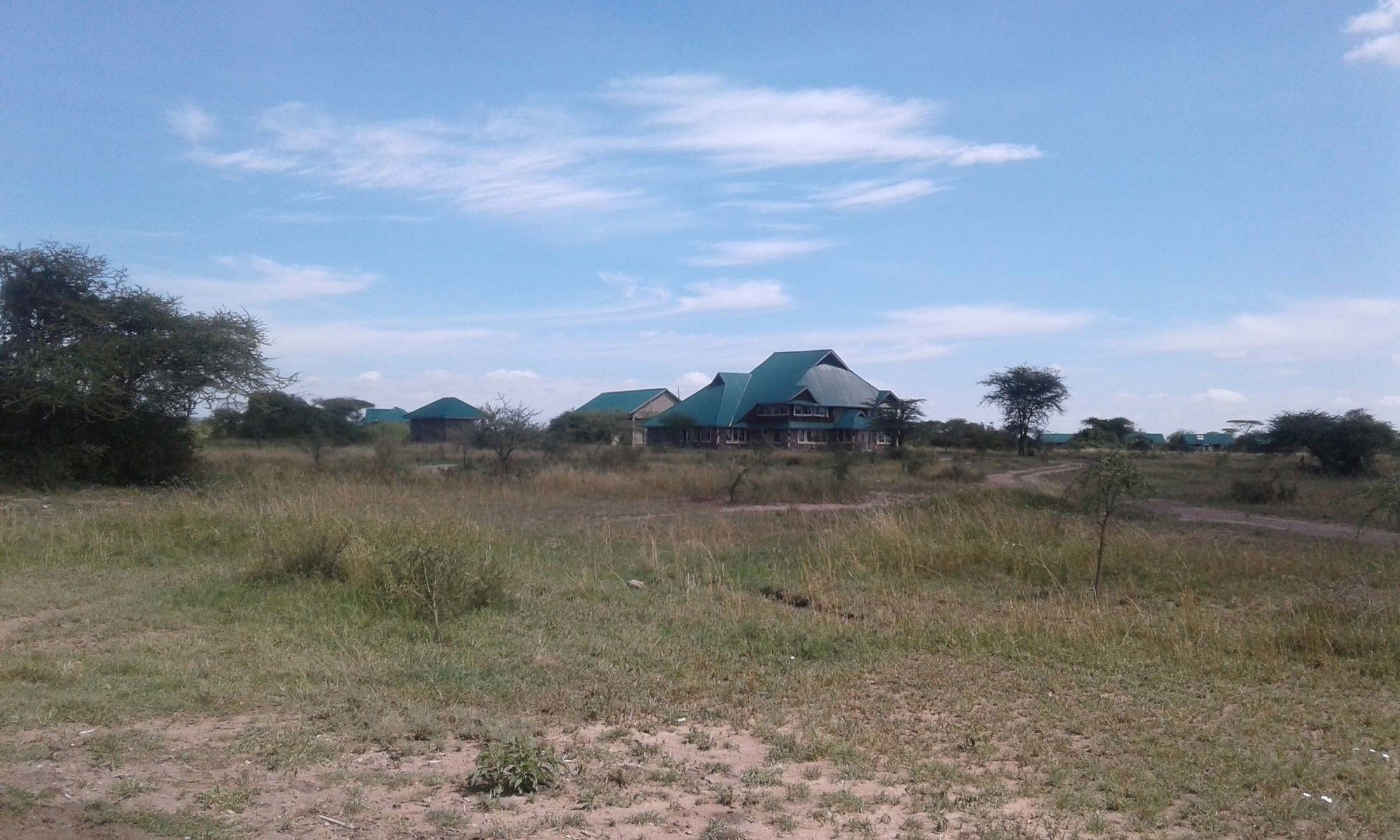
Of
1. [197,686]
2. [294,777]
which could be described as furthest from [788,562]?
[294,777]

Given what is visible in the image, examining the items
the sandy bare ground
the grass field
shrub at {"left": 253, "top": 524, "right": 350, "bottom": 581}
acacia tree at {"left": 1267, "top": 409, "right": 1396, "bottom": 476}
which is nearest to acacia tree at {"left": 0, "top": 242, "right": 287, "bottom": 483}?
the grass field

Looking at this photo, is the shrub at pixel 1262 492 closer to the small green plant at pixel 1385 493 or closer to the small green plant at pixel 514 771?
the small green plant at pixel 1385 493

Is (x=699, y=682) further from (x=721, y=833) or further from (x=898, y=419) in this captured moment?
→ (x=898, y=419)

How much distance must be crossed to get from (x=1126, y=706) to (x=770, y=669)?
237 cm

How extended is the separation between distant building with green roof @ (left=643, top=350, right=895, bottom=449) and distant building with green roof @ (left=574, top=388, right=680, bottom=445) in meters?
2.47

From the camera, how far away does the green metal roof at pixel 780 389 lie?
207 feet

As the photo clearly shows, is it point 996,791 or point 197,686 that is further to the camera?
point 197,686

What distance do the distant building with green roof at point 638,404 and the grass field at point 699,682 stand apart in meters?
56.4

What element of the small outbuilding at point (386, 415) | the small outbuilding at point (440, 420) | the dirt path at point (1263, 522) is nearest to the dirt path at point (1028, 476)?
the dirt path at point (1263, 522)

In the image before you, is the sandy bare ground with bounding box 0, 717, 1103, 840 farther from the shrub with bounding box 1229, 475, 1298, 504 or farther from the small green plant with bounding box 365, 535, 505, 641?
the shrub with bounding box 1229, 475, 1298, 504

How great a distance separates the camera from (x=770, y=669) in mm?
7402

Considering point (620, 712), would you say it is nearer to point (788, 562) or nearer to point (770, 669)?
point (770, 669)

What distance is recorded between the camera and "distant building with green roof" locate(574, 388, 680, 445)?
71.2 meters

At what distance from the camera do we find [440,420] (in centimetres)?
6981
